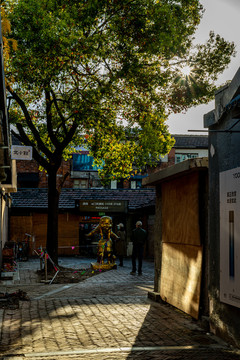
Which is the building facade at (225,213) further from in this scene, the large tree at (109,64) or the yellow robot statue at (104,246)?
the yellow robot statue at (104,246)

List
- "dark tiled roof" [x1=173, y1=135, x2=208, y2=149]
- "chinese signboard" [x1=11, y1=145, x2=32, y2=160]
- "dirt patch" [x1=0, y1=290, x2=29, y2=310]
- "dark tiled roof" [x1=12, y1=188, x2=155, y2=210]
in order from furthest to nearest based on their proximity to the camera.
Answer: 1. "dark tiled roof" [x1=173, y1=135, x2=208, y2=149]
2. "dark tiled roof" [x1=12, y1=188, x2=155, y2=210]
3. "chinese signboard" [x1=11, y1=145, x2=32, y2=160]
4. "dirt patch" [x1=0, y1=290, x2=29, y2=310]

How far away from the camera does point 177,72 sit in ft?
52.9

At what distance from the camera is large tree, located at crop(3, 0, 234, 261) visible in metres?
13.9

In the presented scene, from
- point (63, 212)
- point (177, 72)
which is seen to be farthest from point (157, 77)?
point (63, 212)

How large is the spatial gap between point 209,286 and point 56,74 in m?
9.50

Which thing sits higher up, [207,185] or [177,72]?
[177,72]

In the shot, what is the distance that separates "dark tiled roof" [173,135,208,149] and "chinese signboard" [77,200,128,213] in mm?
17738

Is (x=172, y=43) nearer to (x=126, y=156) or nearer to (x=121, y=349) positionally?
(x=126, y=156)

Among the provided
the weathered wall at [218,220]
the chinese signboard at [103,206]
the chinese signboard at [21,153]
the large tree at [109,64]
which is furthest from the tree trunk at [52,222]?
the chinese signboard at [103,206]

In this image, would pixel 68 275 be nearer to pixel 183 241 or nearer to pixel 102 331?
pixel 183 241

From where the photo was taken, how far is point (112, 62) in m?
15.8

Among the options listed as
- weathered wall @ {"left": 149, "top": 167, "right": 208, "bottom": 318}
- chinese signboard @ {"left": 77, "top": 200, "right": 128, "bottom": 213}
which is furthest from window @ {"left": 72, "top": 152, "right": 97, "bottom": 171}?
weathered wall @ {"left": 149, "top": 167, "right": 208, "bottom": 318}

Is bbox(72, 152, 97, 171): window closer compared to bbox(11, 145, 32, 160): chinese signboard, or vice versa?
bbox(11, 145, 32, 160): chinese signboard

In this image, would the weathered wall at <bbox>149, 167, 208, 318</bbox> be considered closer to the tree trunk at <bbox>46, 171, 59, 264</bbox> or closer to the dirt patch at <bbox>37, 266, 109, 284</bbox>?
the dirt patch at <bbox>37, 266, 109, 284</bbox>
